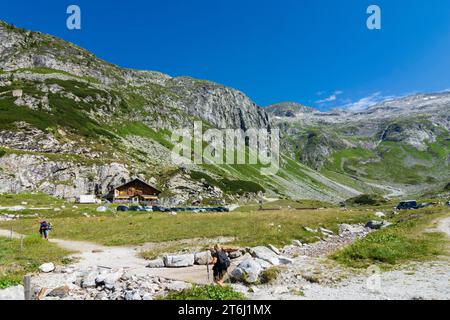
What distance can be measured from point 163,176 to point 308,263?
10162 centimetres

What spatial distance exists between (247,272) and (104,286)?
7.50 meters

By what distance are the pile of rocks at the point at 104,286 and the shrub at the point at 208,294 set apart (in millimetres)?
1488

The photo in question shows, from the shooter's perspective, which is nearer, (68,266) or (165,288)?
(165,288)

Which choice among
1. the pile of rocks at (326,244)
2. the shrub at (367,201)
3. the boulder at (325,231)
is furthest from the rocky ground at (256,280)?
the shrub at (367,201)

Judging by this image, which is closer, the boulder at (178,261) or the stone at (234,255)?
the boulder at (178,261)

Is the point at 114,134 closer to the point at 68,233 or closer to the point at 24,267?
the point at 68,233

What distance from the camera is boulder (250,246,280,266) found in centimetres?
2042

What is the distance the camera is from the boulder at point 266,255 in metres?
20.4

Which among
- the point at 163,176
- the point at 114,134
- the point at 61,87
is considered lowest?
the point at 163,176

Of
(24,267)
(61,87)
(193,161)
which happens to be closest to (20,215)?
(24,267)

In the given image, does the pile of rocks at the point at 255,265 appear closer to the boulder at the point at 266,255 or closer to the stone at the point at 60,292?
the boulder at the point at 266,255

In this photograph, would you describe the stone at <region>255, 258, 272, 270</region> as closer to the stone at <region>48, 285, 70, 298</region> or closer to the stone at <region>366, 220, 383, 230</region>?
the stone at <region>48, 285, 70, 298</region>

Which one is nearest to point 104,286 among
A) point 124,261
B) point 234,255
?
point 124,261

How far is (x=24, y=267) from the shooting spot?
19.9m
